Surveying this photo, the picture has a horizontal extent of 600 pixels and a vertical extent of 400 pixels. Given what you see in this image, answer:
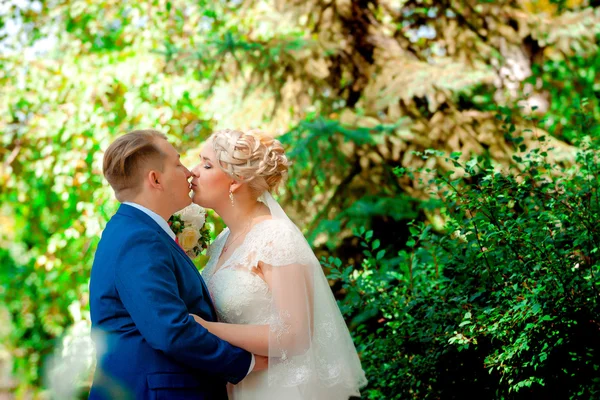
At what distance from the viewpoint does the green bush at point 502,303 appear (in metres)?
2.59

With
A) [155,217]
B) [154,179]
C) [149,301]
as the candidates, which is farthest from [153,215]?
[149,301]

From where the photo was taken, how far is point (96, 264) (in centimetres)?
246

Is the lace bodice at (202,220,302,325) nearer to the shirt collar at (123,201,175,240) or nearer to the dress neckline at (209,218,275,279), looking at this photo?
the dress neckline at (209,218,275,279)

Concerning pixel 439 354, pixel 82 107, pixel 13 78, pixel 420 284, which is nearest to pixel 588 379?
pixel 439 354

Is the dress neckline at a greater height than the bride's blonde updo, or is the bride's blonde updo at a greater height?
the bride's blonde updo

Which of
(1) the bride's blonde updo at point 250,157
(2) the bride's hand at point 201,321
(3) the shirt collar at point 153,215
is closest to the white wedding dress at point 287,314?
(1) the bride's blonde updo at point 250,157

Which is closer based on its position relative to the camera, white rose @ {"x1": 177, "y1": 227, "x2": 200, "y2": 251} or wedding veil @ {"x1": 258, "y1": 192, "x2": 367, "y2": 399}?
wedding veil @ {"x1": 258, "y1": 192, "x2": 367, "y2": 399}

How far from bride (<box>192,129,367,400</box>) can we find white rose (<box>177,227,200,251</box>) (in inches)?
4.7

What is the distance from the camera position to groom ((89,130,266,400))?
226cm

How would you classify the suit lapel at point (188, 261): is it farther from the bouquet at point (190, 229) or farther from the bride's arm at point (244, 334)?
the bouquet at point (190, 229)

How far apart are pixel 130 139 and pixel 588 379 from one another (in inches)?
77.4

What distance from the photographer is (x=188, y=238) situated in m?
3.12

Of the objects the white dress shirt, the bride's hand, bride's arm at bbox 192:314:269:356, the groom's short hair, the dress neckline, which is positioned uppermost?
the groom's short hair

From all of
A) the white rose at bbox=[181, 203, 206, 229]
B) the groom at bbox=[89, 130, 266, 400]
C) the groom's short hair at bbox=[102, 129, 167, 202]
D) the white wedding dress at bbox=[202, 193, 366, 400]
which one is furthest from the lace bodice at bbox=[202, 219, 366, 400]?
the groom's short hair at bbox=[102, 129, 167, 202]
